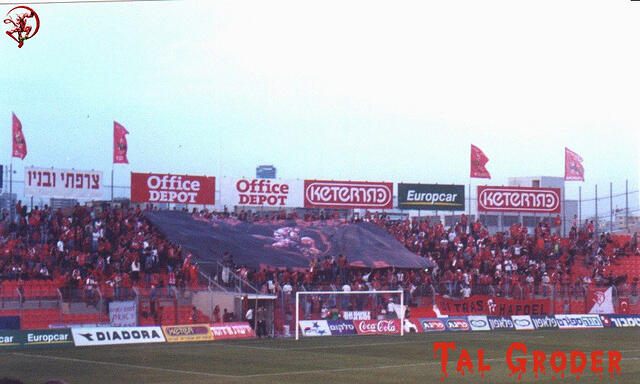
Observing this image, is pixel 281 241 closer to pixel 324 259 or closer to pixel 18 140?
pixel 324 259

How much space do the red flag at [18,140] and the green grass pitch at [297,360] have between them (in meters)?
18.4

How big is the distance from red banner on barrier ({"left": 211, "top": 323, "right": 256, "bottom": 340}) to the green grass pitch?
3.21 ft

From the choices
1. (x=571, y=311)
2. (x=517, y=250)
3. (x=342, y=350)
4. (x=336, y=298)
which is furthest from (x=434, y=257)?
(x=342, y=350)

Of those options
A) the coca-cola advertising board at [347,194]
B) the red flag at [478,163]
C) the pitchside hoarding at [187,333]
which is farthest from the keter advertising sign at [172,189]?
the pitchside hoarding at [187,333]

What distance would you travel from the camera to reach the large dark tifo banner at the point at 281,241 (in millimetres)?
47875

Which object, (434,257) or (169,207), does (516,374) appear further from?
(169,207)

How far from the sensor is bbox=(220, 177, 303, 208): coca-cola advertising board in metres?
56.1

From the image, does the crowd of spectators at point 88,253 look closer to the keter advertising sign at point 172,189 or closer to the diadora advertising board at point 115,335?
the diadora advertising board at point 115,335

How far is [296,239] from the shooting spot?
169 ft

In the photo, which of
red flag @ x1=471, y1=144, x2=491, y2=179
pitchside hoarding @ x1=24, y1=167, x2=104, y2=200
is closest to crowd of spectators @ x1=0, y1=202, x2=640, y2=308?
pitchside hoarding @ x1=24, y1=167, x2=104, y2=200

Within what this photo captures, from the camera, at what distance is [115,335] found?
34.3m

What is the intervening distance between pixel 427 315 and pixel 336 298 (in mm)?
5408

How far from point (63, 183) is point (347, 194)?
17.7 meters

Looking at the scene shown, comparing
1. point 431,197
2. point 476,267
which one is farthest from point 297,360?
point 431,197
